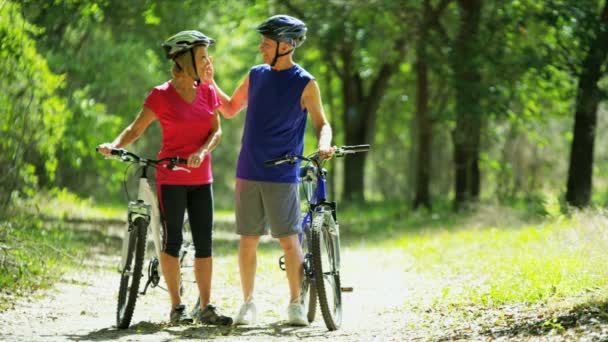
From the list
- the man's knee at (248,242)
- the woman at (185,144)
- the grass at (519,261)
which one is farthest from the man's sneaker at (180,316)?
the grass at (519,261)

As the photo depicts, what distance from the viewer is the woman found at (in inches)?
293

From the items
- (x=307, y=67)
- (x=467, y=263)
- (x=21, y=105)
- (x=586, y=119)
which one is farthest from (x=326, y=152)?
(x=307, y=67)

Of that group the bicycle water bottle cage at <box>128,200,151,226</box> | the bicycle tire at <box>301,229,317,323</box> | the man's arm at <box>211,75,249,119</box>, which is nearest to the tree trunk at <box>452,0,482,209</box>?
the man's arm at <box>211,75,249,119</box>

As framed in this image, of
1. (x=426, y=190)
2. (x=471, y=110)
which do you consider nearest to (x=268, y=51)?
(x=471, y=110)

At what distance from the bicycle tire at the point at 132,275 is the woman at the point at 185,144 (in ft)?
0.82

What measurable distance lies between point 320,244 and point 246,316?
0.80m

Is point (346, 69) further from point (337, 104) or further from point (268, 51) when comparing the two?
point (268, 51)

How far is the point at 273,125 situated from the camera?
294 inches

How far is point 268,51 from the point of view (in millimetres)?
7438

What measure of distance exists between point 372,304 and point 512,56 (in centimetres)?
1148

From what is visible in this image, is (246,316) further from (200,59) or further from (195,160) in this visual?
(200,59)

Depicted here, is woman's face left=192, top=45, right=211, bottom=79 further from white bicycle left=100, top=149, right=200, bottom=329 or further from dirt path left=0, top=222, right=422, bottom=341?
dirt path left=0, top=222, right=422, bottom=341

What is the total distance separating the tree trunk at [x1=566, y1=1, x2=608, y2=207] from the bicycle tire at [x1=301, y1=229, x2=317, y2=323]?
9.28m

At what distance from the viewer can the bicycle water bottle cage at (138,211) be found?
7.36 meters
